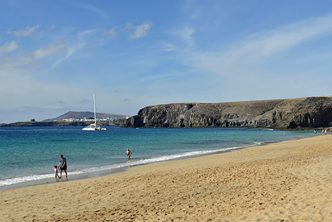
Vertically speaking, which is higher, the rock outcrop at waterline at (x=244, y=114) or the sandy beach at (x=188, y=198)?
the rock outcrop at waterline at (x=244, y=114)

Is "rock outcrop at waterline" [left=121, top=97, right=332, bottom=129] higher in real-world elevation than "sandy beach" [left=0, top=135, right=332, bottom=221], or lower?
higher

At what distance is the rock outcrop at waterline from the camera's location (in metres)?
145

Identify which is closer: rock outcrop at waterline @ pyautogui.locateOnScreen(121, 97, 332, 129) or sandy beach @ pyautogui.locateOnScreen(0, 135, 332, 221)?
sandy beach @ pyautogui.locateOnScreen(0, 135, 332, 221)

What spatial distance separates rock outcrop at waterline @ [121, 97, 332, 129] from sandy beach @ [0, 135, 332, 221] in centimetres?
12893

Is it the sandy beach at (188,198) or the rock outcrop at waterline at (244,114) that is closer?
the sandy beach at (188,198)

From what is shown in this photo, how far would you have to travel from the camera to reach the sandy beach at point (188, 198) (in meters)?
11.6

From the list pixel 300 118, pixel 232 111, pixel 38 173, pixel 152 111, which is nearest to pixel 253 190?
pixel 38 173

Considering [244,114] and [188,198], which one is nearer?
[188,198]

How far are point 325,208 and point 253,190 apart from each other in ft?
12.9

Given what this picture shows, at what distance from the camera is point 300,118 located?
142750 mm

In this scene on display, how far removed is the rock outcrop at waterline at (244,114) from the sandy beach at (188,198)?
12893 centimetres

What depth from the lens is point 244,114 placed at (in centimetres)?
17312

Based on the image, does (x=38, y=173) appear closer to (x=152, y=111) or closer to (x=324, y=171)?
(x=324, y=171)

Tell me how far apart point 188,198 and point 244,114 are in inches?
6376
